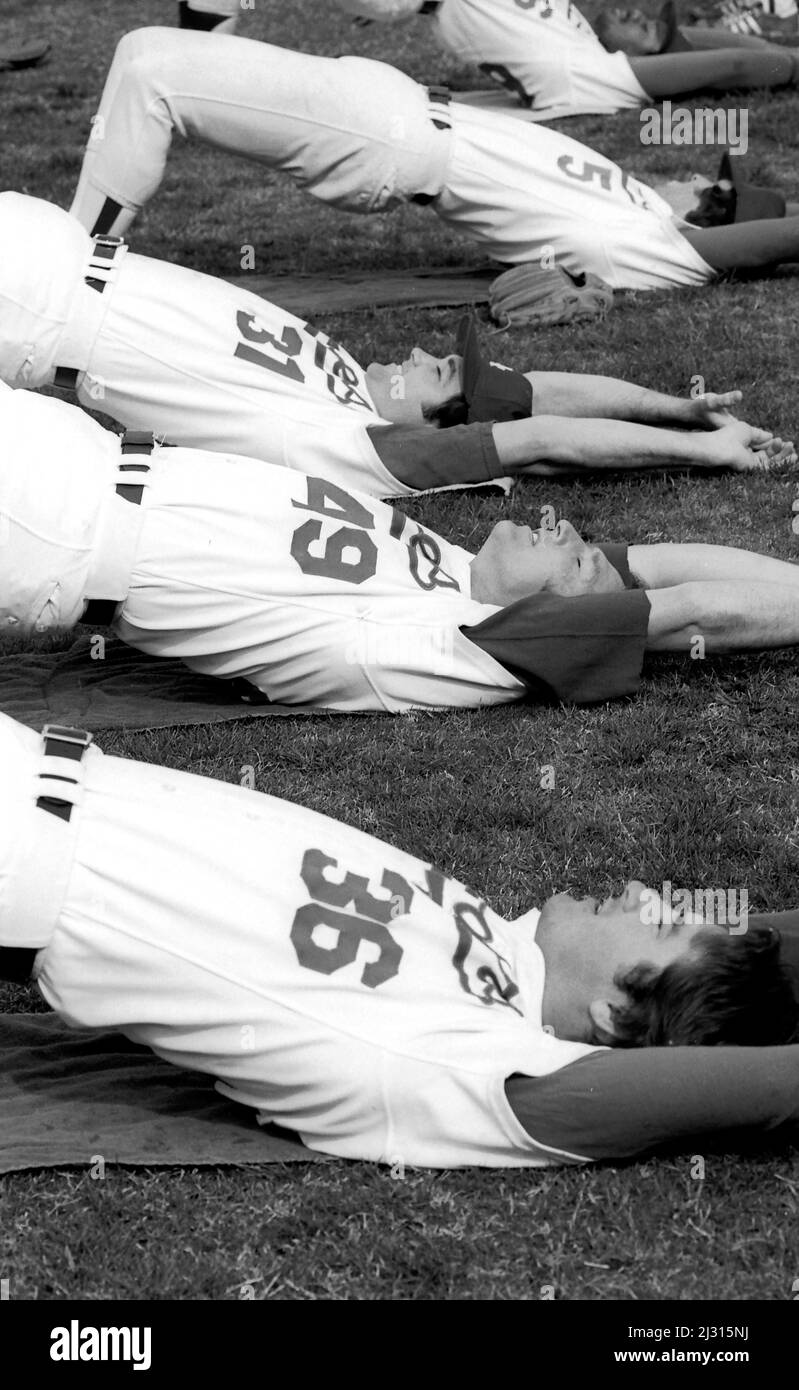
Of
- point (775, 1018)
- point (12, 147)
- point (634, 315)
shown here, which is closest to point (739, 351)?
point (634, 315)

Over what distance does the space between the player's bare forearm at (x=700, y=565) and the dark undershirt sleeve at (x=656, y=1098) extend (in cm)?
190

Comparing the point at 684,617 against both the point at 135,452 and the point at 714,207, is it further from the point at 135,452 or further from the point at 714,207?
the point at 714,207

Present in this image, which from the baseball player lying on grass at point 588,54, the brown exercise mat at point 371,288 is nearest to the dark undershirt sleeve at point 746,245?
the brown exercise mat at point 371,288

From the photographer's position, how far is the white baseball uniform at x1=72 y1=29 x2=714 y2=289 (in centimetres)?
639

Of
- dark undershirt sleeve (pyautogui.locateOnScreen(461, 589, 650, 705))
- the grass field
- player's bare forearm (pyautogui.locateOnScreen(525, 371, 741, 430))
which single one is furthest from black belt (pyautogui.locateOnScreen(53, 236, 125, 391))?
dark undershirt sleeve (pyautogui.locateOnScreen(461, 589, 650, 705))

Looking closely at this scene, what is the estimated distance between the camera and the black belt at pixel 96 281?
516 centimetres

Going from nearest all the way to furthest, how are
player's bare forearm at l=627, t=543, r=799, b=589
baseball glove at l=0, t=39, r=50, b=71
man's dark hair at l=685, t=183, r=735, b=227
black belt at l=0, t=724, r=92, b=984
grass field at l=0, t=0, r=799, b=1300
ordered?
1. grass field at l=0, t=0, r=799, b=1300
2. black belt at l=0, t=724, r=92, b=984
3. player's bare forearm at l=627, t=543, r=799, b=589
4. man's dark hair at l=685, t=183, r=735, b=227
5. baseball glove at l=0, t=39, r=50, b=71

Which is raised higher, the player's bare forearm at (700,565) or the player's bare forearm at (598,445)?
the player's bare forearm at (598,445)

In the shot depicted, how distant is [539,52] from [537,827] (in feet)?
18.5

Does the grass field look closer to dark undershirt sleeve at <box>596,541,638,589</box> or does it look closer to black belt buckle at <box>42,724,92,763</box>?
dark undershirt sleeve at <box>596,541,638,589</box>

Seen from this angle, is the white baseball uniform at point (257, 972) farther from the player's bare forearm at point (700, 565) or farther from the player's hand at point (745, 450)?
the player's hand at point (745, 450)

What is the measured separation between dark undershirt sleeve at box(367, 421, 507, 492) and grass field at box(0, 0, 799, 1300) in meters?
0.11

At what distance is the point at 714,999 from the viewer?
3227 millimetres

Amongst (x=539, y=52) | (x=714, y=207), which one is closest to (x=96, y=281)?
(x=714, y=207)
